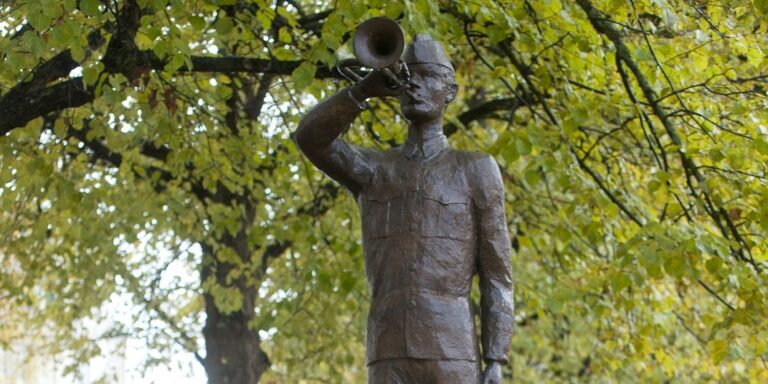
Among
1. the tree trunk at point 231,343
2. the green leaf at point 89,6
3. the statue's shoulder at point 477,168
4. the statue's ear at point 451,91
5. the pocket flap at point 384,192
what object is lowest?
the pocket flap at point 384,192

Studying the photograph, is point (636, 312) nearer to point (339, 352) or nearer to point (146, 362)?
point (339, 352)

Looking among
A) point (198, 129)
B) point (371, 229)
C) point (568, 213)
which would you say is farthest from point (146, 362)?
point (371, 229)

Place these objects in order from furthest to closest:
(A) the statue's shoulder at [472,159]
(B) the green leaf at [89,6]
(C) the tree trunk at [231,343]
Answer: (C) the tree trunk at [231,343], (B) the green leaf at [89,6], (A) the statue's shoulder at [472,159]

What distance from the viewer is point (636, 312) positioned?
41.4ft

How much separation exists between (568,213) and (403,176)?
4481 millimetres

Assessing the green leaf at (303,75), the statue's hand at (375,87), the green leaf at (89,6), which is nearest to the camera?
the statue's hand at (375,87)

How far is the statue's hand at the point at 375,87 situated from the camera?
5559 mm

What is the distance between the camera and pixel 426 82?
18.9ft

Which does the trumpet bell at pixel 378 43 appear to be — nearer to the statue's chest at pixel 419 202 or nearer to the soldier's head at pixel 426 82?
the soldier's head at pixel 426 82

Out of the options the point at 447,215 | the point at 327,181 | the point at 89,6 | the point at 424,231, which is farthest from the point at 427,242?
the point at 327,181

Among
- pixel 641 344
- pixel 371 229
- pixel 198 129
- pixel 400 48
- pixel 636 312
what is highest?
pixel 198 129

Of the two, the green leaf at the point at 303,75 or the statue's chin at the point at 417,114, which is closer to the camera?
the statue's chin at the point at 417,114

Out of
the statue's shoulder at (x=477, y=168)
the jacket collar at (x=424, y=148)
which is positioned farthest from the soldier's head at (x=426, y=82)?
the statue's shoulder at (x=477, y=168)

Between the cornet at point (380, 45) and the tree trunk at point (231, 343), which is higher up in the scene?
the tree trunk at point (231, 343)
